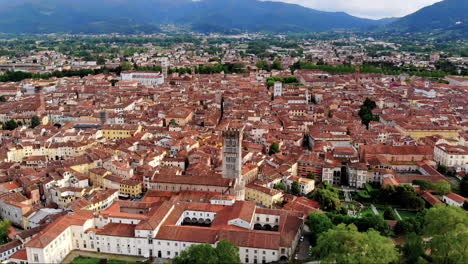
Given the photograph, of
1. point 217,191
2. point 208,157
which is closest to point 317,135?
point 208,157

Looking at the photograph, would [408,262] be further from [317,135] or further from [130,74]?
[130,74]

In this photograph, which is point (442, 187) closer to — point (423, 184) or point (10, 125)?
point (423, 184)

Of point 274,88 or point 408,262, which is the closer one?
point 408,262

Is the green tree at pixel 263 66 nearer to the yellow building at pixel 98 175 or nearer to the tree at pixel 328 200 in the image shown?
the yellow building at pixel 98 175

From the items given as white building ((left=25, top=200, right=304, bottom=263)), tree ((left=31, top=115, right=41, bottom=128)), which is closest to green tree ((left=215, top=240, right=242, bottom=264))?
white building ((left=25, top=200, right=304, bottom=263))

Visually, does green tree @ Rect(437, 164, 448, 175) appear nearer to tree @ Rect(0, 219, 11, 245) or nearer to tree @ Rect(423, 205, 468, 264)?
tree @ Rect(423, 205, 468, 264)

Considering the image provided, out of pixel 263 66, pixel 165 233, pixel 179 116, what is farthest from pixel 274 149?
pixel 263 66

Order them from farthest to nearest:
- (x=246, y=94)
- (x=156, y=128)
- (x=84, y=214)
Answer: (x=246, y=94) < (x=156, y=128) < (x=84, y=214)

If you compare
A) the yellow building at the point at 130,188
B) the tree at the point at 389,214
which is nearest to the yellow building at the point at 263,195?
the tree at the point at 389,214
